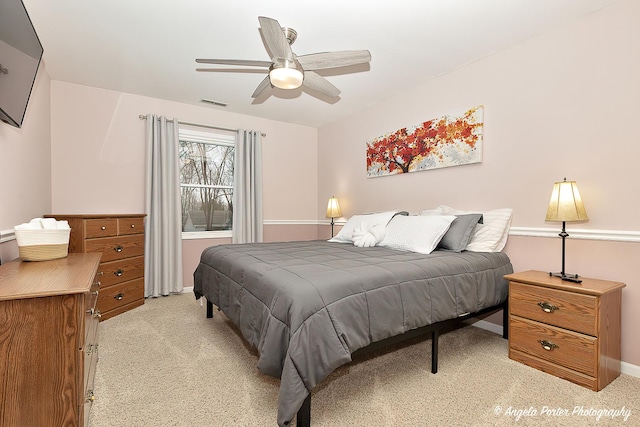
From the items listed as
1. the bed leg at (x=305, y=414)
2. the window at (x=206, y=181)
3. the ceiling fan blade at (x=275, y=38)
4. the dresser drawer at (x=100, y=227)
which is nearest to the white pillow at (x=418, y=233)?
the bed leg at (x=305, y=414)

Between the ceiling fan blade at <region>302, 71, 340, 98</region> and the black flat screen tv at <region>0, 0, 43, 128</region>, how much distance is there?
1.70m

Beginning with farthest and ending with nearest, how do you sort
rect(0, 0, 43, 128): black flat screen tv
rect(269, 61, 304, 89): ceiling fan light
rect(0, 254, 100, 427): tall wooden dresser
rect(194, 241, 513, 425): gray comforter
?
rect(269, 61, 304, 89): ceiling fan light, rect(0, 0, 43, 128): black flat screen tv, rect(194, 241, 513, 425): gray comforter, rect(0, 254, 100, 427): tall wooden dresser

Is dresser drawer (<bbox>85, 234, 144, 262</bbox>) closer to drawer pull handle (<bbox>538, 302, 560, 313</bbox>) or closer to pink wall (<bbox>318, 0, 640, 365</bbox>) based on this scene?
pink wall (<bbox>318, 0, 640, 365</bbox>)

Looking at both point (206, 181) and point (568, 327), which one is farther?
point (206, 181)

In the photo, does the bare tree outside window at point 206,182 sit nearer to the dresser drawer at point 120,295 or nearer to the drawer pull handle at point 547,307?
the dresser drawer at point 120,295

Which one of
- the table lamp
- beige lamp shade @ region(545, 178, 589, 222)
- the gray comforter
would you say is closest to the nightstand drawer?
Result: the gray comforter

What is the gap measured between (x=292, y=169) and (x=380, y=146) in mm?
1596

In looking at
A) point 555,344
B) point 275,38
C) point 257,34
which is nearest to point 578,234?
point 555,344

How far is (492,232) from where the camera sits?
264cm

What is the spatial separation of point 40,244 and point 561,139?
3612mm

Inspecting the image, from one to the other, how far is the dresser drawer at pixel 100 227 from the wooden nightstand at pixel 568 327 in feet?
11.7

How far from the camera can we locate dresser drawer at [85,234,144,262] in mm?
2990

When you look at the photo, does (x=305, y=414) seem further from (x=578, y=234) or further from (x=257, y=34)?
(x=257, y=34)

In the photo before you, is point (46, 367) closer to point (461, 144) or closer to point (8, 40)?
point (8, 40)
